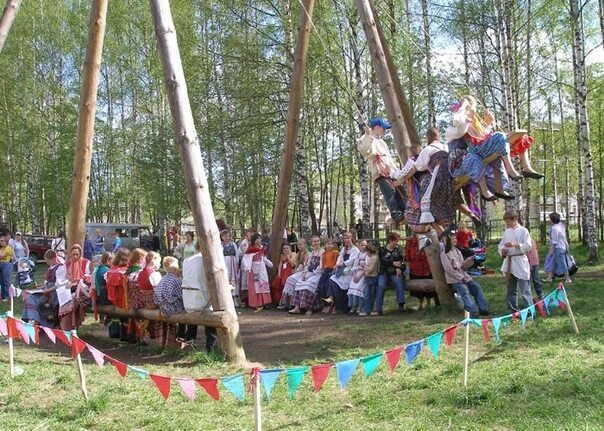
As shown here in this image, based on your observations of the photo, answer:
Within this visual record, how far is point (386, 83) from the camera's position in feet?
32.0

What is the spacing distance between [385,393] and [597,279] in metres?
9.12

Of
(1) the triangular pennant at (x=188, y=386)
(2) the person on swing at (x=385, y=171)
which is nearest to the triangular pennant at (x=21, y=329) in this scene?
(1) the triangular pennant at (x=188, y=386)

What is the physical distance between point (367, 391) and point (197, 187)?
10.8 ft

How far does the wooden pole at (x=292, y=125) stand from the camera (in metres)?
11.6

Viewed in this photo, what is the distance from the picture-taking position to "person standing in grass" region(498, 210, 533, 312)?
9336 millimetres

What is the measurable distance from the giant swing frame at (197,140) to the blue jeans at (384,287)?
0.22m

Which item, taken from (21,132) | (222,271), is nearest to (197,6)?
(21,132)

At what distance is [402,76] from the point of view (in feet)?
73.8

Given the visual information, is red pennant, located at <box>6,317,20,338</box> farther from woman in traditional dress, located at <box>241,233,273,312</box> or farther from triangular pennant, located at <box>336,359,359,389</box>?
woman in traditional dress, located at <box>241,233,273,312</box>

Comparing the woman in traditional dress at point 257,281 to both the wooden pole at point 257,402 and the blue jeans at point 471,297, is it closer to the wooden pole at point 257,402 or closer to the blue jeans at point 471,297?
the blue jeans at point 471,297

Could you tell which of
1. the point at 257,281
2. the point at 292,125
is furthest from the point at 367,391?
the point at 292,125

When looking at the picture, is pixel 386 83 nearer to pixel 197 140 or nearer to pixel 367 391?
pixel 197 140

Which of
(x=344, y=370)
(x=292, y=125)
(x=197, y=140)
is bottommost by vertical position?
(x=344, y=370)

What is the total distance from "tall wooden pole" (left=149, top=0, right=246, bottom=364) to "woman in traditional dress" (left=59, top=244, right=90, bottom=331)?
9.91 ft
